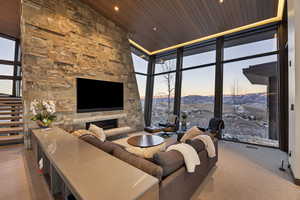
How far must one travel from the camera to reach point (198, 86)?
5559 mm

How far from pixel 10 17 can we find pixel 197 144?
774 centimetres

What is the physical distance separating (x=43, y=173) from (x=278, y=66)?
6.35 m

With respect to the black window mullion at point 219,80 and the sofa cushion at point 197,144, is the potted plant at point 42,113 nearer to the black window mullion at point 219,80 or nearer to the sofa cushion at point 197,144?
the sofa cushion at point 197,144

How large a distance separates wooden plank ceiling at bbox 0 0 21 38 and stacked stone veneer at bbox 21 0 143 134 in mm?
1789

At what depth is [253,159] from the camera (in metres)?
3.19

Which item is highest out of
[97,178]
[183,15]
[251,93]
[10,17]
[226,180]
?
[10,17]

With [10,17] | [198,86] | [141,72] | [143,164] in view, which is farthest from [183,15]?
[10,17]

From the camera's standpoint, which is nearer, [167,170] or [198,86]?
[167,170]

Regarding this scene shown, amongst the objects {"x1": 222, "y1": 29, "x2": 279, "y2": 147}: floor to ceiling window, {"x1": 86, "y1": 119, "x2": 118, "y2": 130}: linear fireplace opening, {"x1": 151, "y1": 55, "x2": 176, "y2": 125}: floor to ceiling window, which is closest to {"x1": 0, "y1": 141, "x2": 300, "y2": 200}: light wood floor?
{"x1": 222, "y1": 29, "x2": 279, "y2": 147}: floor to ceiling window

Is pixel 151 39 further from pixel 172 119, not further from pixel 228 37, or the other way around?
pixel 172 119

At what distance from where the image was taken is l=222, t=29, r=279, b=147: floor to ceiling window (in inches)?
161

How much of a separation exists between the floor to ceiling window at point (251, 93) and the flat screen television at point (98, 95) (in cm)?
412

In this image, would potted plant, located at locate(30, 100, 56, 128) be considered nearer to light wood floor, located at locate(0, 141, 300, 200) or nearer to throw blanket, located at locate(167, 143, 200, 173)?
light wood floor, located at locate(0, 141, 300, 200)

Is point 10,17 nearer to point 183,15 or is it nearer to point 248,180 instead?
point 183,15
